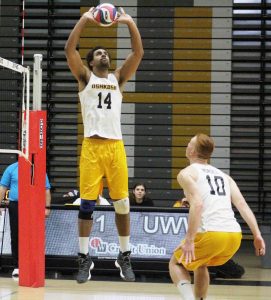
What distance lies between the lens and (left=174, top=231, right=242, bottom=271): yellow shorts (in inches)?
300

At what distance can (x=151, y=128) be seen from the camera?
1620cm

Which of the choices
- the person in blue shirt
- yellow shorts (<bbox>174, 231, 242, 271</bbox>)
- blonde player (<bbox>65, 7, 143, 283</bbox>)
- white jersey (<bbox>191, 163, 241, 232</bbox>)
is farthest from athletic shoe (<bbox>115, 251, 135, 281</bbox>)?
the person in blue shirt

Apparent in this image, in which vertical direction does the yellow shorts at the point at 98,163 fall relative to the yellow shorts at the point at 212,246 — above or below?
above

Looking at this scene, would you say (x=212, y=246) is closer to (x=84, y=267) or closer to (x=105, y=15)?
(x=84, y=267)

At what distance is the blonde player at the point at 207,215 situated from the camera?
752 cm

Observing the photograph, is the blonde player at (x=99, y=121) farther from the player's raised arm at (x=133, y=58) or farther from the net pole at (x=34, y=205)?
the net pole at (x=34, y=205)

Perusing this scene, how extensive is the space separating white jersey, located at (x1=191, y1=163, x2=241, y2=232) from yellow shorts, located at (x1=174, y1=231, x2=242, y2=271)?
2.2 inches

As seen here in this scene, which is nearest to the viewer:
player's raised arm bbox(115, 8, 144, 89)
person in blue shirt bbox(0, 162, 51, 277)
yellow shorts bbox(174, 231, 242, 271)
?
yellow shorts bbox(174, 231, 242, 271)

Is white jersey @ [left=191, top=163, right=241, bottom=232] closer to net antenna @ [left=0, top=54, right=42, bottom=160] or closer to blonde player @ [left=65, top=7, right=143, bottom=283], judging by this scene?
blonde player @ [left=65, top=7, right=143, bottom=283]

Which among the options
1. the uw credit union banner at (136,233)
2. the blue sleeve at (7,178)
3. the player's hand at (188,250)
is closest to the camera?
the player's hand at (188,250)

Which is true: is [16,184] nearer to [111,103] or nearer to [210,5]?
[111,103]

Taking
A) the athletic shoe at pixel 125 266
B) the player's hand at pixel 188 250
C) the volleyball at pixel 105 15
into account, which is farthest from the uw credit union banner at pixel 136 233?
the volleyball at pixel 105 15

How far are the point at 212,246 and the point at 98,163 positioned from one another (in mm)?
1492

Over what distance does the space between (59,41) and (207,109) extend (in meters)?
3.27
